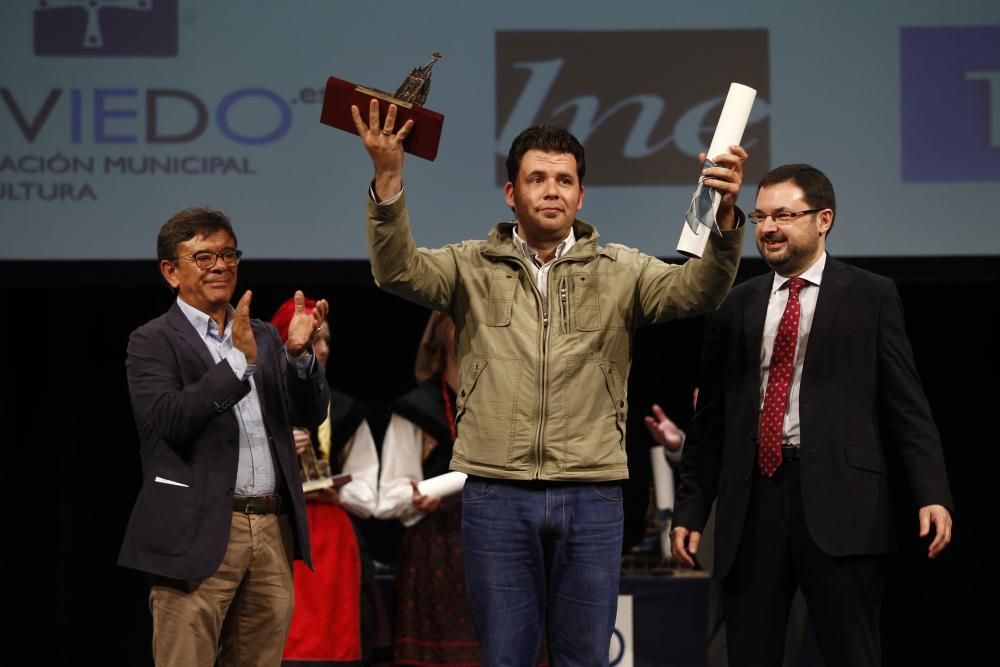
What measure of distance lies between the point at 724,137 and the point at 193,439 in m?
1.36

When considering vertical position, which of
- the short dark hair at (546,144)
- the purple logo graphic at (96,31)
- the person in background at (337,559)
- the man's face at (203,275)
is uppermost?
the purple logo graphic at (96,31)

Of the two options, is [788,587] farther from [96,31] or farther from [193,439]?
[96,31]

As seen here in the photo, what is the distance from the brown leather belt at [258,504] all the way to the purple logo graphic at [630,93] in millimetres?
2124

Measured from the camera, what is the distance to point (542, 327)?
8.52 feet

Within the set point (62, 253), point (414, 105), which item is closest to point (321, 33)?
point (62, 253)

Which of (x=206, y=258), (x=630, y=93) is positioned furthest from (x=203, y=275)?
(x=630, y=93)

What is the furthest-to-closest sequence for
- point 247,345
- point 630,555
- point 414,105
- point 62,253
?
point 62,253 → point 630,555 → point 247,345 → point 414,105

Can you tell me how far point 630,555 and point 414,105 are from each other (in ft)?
7.77

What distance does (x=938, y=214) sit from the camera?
15.4ft

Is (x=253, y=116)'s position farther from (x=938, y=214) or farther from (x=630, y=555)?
(x=938, y=214)

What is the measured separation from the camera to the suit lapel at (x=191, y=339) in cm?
291

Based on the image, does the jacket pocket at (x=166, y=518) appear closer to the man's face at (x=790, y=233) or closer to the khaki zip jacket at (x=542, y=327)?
the khaki zip jacket at (x=542, y=327)

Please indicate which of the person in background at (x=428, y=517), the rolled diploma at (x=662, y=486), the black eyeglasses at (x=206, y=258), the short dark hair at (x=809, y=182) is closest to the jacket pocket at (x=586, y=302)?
the short dark hair at (x=809, y=182)

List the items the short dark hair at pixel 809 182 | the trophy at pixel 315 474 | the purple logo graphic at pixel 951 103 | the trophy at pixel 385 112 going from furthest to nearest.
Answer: the purple logo graphic at pixel 951 103 → the trophy at pixel 315 474 → the short dark hair at pixel 809 182 → the trophy at pixel 385 112
